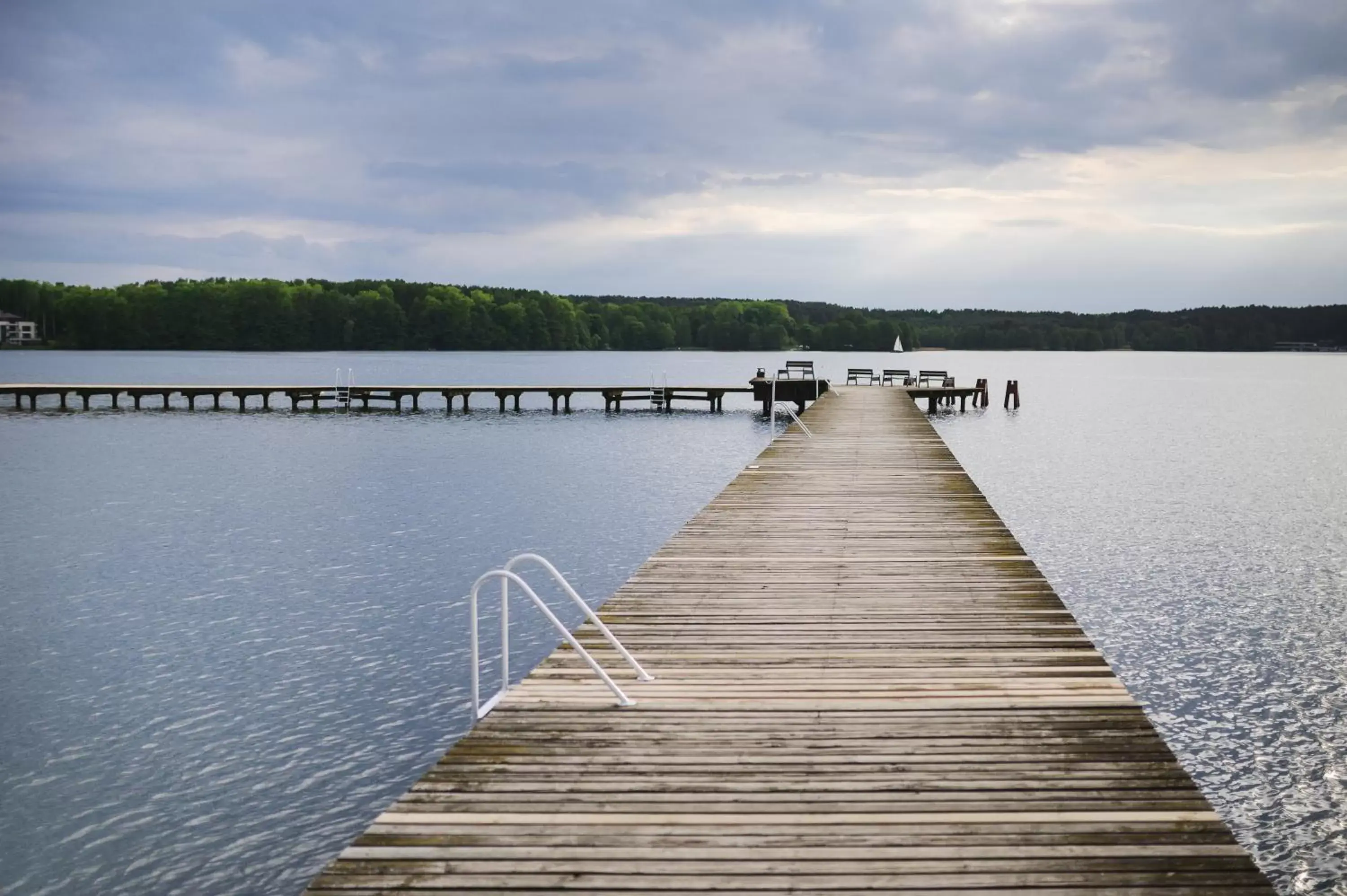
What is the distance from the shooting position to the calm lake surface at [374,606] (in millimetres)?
7418

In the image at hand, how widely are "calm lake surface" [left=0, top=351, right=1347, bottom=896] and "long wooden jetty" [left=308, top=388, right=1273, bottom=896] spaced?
1917 mm

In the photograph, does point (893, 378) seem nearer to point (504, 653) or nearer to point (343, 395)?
point (343, 395)

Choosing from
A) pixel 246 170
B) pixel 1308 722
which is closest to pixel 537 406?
pixel 1308 722

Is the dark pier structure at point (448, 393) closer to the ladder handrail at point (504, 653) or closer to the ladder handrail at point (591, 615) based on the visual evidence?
the ladder handrail at point (591, 615)

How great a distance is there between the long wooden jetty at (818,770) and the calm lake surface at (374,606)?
1917 millimetres

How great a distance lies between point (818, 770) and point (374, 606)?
9067mm

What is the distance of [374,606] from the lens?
13102 mm

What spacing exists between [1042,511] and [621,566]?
922 cm

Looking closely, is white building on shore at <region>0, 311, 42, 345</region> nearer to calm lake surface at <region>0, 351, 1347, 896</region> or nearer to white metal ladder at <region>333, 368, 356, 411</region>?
white metal ladder at <region>333, 368, 356, 411</region>

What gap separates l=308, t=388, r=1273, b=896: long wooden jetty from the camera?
4.05 metres

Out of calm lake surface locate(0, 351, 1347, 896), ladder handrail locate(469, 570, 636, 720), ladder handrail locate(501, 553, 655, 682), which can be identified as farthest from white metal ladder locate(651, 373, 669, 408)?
ladder handrail locate(469, 570, 636, 720)

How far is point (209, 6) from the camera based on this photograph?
277 feet

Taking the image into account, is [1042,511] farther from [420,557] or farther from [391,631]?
[391,631]

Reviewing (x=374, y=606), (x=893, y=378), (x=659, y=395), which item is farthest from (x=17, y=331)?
(x=374, y=606)
